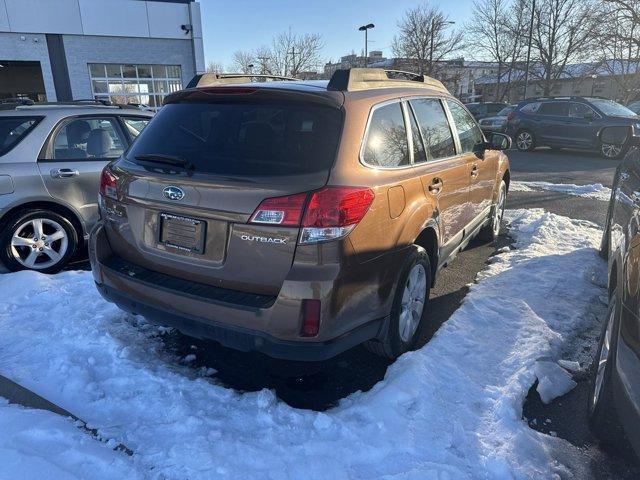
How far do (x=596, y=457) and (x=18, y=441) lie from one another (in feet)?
9.31

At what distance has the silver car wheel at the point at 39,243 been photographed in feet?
14.9

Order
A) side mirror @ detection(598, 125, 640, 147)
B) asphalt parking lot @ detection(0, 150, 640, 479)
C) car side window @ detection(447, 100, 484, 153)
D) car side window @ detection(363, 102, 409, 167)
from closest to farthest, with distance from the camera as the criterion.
Result: asphalt parking lot @ detection(0, 150, 640, 479), car side window @ detection(363, 102, 409, 167), side mirror @ detection(598, 125, 640, 147), car side window @ detection(447, 100, 484, 153)

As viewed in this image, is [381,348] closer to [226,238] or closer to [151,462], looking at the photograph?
[226,238]

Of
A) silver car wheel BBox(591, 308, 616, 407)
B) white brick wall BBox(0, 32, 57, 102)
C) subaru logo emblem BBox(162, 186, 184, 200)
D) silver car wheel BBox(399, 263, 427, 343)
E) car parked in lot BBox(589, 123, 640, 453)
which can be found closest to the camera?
car parked in lot BBox(589, 123, 640, 453)

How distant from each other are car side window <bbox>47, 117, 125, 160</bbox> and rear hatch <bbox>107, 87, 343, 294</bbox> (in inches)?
86.3

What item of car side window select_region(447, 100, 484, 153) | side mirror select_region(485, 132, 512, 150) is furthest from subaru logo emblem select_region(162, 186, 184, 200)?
side mirror select_region(485, 132, 512, 150)

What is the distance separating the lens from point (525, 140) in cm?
→ 1659

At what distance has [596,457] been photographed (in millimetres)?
2416

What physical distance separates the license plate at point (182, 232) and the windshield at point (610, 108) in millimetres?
15985

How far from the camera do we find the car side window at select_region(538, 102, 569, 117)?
51.5ft

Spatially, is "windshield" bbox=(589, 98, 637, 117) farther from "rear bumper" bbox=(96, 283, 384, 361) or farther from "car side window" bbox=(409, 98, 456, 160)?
"rear bumper" bbox=(96, 283, 384, 361)

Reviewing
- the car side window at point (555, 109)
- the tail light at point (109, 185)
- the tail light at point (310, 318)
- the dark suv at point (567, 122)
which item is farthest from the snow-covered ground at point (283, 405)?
the car side window at point (555, 109)

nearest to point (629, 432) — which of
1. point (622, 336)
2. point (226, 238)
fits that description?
point (622, 336)

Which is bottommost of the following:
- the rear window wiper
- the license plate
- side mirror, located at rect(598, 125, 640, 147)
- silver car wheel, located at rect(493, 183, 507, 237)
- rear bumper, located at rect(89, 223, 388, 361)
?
silver car wheel, located at rect(493, 183, 507, 237)
